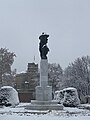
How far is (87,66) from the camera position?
196ft

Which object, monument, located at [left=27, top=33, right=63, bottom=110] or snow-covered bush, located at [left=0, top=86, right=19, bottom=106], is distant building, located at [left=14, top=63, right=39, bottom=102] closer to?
snow-covered bush, located at [left=0, top=86, right=19, bottom=106]

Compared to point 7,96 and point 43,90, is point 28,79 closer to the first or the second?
point 7,96

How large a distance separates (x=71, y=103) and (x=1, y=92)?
6.24 m

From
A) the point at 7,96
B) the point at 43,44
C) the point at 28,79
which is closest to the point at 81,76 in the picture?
the point at 28,79

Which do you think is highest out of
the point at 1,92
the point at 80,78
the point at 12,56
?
the point at 12,56

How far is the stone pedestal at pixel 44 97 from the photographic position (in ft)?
71.7

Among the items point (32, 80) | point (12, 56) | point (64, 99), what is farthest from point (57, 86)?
point (64, 99)

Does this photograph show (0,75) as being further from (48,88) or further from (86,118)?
(86,118)

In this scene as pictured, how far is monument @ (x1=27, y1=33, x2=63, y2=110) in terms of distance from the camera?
862 inches

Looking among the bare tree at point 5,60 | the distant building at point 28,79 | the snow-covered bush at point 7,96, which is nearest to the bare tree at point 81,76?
the distant building at point 28,79

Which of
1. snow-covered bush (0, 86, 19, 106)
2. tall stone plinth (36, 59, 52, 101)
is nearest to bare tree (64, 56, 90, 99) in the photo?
snow-covered bush (0, 86, 19, 106)

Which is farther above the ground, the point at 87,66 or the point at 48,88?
the point at 87,66

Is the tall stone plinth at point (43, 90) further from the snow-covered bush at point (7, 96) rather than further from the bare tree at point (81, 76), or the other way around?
the bare tree at point (81, 76)

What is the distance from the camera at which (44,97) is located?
78.8ft
